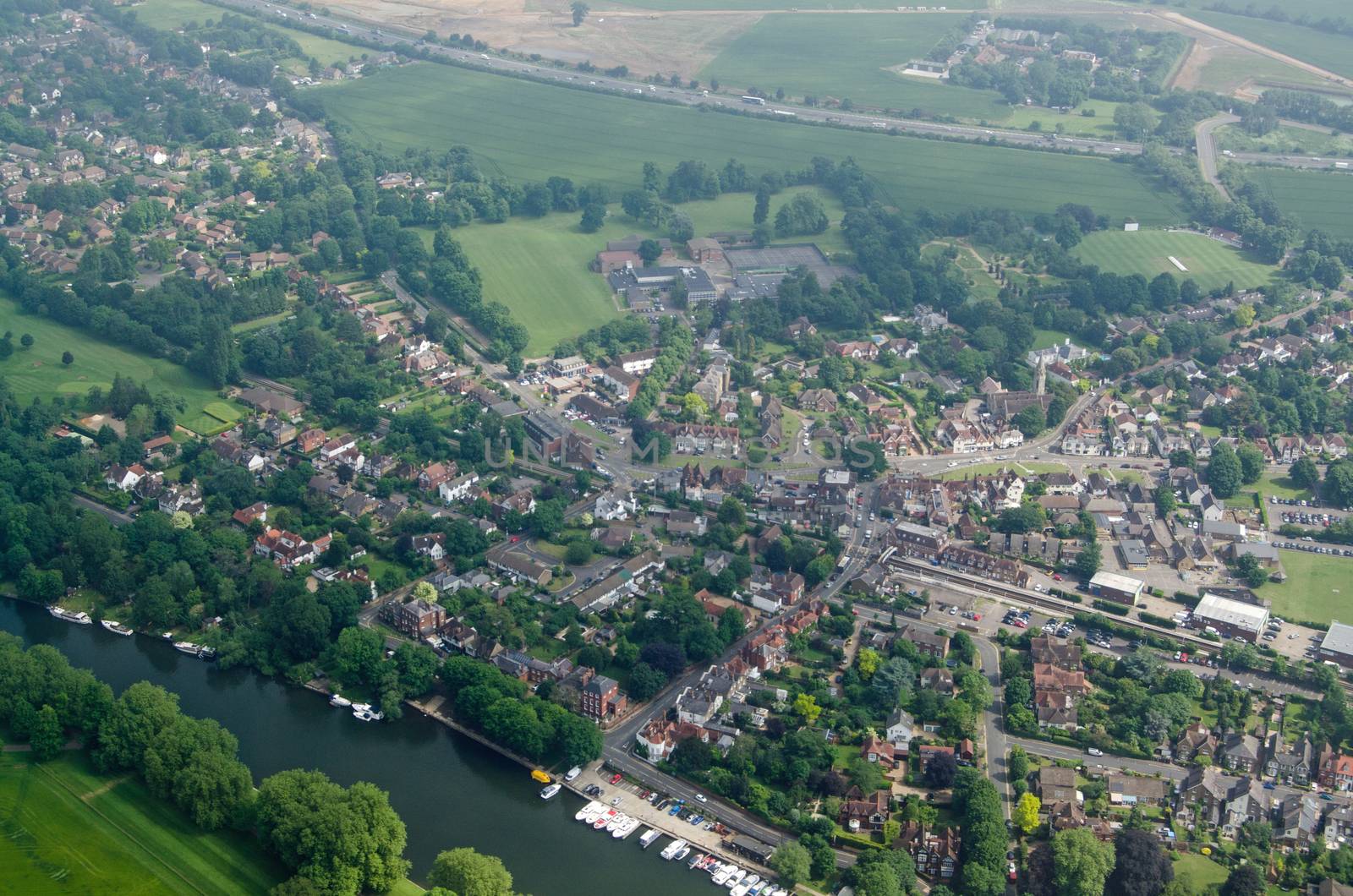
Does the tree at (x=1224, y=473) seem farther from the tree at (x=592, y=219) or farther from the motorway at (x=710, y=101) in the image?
the motorway at (x=710, y=101)

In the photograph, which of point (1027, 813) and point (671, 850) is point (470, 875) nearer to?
point (671, 850)

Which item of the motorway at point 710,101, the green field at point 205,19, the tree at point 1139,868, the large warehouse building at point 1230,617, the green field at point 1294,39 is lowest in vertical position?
the tree at point 1139,868

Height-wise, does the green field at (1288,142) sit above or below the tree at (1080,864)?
above

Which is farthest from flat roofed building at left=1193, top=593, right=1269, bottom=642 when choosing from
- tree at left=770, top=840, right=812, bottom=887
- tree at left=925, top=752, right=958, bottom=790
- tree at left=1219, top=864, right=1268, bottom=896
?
tree at left=770, top=840, right=812, bottom=887

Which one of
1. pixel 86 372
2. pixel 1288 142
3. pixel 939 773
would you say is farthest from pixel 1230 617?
pixel 1288 142

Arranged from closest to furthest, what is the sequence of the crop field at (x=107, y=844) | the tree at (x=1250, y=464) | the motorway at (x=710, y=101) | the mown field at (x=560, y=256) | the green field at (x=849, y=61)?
the crop field at (x=107, y=844)
the tree at (x=1250, y=464)
the mown field at (x=560, y=256)
the motorway at (x=710, y=101)
the green field at (x=849, y=61)

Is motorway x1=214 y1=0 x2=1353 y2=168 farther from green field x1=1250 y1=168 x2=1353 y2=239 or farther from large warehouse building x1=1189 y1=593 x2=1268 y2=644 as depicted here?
large warehouse building x1=1189 y1=593 x2=1268 y2=644

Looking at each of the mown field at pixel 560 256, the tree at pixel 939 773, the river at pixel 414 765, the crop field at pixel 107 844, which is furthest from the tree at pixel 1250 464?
the crop field at pixel 107 844
